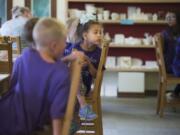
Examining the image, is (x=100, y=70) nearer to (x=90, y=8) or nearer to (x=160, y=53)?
(x=160, y=53)

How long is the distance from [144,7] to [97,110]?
3.43 metres

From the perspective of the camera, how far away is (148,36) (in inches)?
250

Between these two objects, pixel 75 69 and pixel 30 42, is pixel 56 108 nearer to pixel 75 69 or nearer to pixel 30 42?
pixel 75 69

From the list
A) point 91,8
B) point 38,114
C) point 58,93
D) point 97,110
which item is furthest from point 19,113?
point 91,8

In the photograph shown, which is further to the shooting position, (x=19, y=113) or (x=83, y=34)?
(x=83, y=34)

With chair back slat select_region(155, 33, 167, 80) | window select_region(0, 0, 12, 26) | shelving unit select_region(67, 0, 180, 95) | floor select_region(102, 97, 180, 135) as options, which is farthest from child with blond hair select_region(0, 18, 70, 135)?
window select_region(0, 0, 12, 26)

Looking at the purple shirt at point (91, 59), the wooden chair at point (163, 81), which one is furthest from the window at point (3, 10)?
the purple shirt at point (91, 59)

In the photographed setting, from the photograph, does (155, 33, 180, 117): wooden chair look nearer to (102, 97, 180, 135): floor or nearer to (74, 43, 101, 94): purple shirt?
(102, 97, 180, 135): floor

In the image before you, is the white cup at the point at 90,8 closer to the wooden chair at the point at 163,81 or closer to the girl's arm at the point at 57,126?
the wooden chair at the point at 163,81

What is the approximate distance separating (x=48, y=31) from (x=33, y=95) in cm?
30

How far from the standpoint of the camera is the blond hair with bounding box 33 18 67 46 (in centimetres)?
175

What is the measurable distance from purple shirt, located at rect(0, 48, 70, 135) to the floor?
2.38 metres

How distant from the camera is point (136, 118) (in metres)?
4.86

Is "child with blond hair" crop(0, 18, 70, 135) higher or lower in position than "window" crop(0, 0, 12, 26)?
lower
